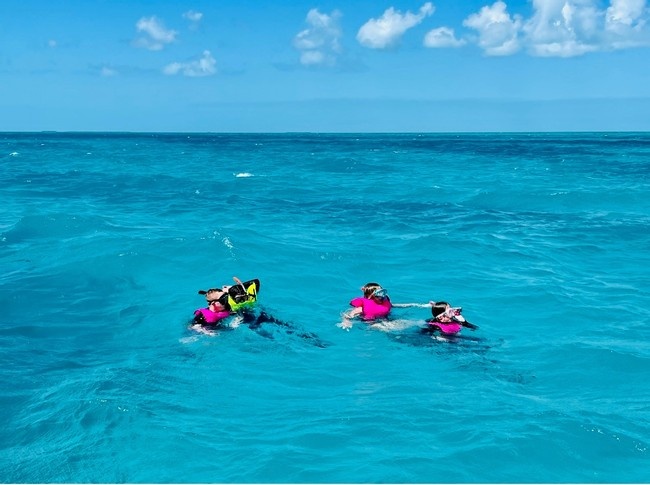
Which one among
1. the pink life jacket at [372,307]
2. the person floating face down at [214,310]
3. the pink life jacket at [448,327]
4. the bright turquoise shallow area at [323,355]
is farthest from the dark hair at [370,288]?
the person floating face down at [214,310]

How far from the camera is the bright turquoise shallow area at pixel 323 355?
860 cm

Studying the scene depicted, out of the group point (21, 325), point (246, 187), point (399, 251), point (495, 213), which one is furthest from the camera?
point (246, 187)

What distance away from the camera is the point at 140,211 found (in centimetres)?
3153

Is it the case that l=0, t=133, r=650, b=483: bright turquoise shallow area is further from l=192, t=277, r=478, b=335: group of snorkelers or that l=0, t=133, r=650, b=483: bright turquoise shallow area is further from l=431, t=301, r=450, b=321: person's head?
l=431, t=301, r=450, b=321: person's head

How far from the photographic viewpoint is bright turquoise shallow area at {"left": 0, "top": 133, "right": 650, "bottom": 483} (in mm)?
8602

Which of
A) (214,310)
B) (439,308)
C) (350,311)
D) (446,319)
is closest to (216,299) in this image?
(214,310)

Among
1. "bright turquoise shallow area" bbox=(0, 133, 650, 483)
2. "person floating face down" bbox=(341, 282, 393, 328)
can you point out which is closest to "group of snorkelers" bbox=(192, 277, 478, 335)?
"person floating face down" bbox=(341, 282, 393, 328)

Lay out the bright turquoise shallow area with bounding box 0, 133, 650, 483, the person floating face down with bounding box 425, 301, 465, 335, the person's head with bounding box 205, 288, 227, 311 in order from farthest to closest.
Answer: the person's head with bounding box 205, 288, 227, 311 → the person floating face down with bounding box 425, 301, 465, 335 → the bright turquoise shallow area with bounding box 0, 133, 650, 483

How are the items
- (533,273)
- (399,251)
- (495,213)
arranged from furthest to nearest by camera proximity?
1. (495,213)
2. (399,251)
3. (533,273)

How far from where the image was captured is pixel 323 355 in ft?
40.5

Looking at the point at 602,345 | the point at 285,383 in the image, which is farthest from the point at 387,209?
the point at 285,383

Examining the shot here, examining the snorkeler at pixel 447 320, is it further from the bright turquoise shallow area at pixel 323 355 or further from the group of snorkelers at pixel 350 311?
the bright turquoise shallow area at pixel 323 355

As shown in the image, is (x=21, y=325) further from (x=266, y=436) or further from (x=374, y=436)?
(x=374, y=436)

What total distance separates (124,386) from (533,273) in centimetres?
1319
